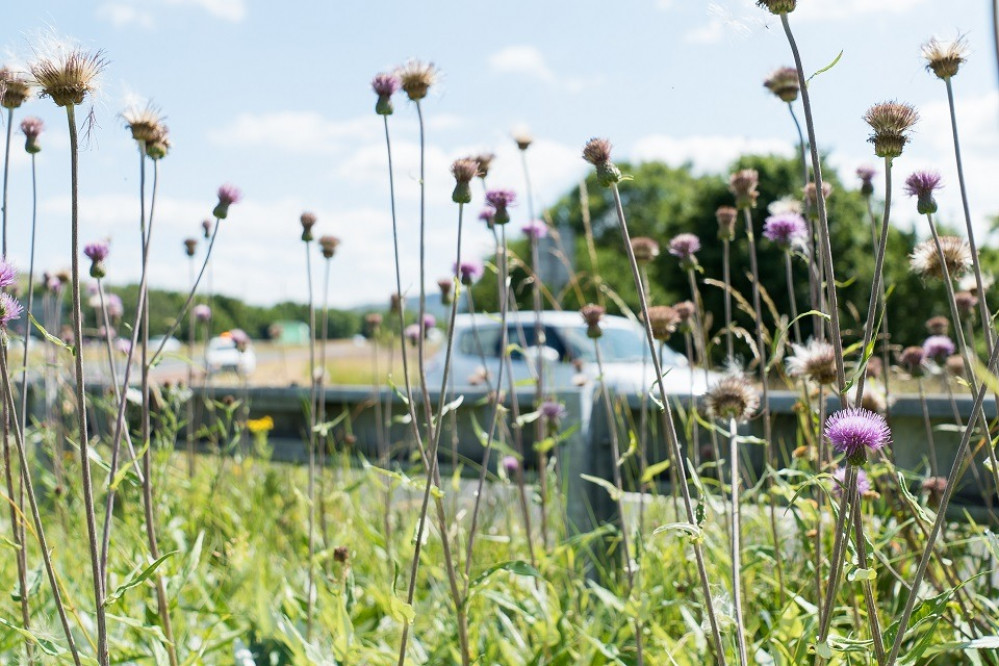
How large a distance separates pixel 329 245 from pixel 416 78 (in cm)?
127

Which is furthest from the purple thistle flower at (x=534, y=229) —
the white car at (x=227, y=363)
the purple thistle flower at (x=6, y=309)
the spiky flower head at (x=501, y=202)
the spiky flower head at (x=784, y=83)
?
the purple thistle flower at (x=6, y=309)

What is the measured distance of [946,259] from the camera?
226 centimetres

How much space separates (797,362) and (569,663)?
1147 millimetres

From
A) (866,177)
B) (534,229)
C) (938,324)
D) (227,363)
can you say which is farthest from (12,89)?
(227,363)

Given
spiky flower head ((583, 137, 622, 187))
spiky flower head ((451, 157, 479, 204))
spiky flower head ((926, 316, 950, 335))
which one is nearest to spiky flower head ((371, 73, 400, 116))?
spiky flower head ((451, 157, 479, 204))

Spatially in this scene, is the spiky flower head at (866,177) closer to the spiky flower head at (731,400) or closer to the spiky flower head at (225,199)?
the spiky flower head at (731,400)

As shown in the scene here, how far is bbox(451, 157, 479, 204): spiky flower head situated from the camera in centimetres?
229

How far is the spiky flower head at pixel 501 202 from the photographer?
107 inches

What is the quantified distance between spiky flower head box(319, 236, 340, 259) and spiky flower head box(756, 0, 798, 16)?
215 cm

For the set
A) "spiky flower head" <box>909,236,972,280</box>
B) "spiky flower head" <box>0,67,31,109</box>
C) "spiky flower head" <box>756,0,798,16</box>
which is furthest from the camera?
"spiky flower head" <box>909,236,972,280</box>

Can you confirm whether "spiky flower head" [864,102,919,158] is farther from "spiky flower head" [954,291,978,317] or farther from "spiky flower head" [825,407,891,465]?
"spiky flower head" [954,291,978,317]

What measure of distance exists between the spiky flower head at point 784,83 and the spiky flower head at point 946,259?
535 mm

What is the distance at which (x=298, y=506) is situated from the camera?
15.7 ft

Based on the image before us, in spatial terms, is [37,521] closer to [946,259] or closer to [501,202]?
[501,202]
